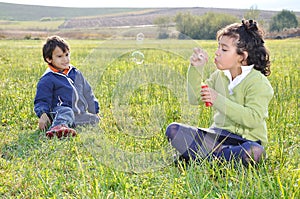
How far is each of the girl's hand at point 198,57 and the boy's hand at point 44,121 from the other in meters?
1.99

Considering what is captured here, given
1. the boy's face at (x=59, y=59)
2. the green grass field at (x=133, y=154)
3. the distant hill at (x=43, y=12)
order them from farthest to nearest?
the distant hill at (x=43, y=12) → the boy's face at (x=59, y=59) → the green grass field at (x=133, y=154)

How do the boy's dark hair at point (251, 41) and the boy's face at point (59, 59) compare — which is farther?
the boy's face at point (59, 59)

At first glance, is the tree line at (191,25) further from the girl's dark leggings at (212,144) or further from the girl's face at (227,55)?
the girl's dark leggings at (212,144)

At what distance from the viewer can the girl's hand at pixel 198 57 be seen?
3303 millimetres

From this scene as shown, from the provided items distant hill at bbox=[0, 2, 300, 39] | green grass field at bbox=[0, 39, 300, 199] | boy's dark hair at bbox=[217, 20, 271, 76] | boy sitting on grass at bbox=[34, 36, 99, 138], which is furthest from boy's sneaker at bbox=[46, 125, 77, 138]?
distant hill at bbox=[0, 2, 300, 39]

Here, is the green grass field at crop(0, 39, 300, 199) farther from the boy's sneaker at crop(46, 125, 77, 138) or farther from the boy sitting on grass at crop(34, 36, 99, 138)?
the boy sitting on grass at crop(34, 36, 99, 138)

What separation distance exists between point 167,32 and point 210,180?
1.11 m

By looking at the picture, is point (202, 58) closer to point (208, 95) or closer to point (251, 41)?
point (208, 95)

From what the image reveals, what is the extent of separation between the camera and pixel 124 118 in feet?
15.5

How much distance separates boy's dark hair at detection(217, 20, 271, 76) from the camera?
11.7ft

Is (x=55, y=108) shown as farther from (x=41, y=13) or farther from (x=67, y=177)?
(x=41, y=13)

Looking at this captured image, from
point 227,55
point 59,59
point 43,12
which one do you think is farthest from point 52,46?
point 43,12

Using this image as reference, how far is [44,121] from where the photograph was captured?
185 inches

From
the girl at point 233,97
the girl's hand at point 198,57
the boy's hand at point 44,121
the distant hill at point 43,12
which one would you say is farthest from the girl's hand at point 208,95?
the distant hill at point 43,12
